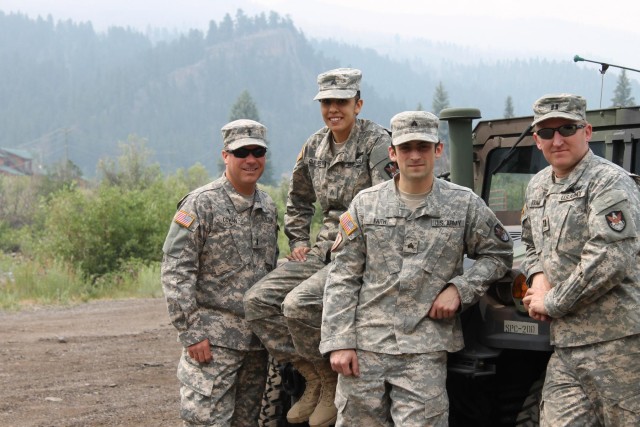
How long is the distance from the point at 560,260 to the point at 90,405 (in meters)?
4.18

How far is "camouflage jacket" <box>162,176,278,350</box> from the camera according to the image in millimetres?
4750

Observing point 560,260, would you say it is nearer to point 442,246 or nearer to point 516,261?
point 442,246

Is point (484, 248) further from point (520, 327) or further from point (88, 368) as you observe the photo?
point (88, 368)

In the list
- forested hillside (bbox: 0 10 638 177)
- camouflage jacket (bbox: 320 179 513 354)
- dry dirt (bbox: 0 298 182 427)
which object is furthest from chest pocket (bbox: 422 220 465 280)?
forested hillside (bbox: 0 10 638 177)

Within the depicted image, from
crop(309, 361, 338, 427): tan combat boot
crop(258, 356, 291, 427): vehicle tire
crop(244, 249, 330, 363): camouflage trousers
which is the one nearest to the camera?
crop(244, 249, 330, 363): camouflage trousers

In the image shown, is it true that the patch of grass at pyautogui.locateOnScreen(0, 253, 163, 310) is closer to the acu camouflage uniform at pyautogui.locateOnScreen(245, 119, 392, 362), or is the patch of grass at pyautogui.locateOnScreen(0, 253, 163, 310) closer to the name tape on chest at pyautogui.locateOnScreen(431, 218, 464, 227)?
the acu camouflage uniform at pyautogui.locateOnScreen(245, 119, 392, 362)

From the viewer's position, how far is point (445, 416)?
12.9ft

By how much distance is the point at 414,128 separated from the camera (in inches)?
158

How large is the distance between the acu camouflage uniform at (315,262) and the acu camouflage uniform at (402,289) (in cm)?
35

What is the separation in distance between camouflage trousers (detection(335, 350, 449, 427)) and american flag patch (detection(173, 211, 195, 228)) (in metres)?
1.18

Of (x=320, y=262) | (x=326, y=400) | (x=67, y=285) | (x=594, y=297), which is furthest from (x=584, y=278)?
(x=67, y=285)

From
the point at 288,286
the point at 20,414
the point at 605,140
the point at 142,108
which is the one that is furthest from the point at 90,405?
the point at 142,108

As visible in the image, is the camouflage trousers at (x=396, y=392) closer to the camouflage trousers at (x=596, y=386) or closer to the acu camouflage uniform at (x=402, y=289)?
the acu camouflage uniform at (x=402, y=289)

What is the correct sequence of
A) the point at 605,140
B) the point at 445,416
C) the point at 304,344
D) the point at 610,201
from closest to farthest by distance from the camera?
the point at 610,201, the point at 445,416, the point at 304,344, the point at 605,140
